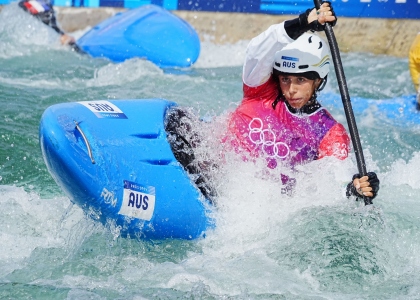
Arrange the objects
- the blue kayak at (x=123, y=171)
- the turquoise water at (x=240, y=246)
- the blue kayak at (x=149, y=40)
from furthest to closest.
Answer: the blue kayak at (x=149, y=40), the blue kayak at (x=123, y=171), the turquoise water at (x=240, y=246)

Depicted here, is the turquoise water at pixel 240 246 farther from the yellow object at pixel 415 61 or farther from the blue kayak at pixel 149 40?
the blue kayak at pixel 149 40

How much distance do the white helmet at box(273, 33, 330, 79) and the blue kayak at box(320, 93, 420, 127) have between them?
9.22ft

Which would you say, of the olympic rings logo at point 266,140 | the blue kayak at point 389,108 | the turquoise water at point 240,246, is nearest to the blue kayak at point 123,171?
the turquoise water at point 240,246

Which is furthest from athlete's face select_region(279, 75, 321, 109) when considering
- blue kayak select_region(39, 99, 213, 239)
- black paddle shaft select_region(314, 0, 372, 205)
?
blue kayak select_region(39, 99, 213, 239)

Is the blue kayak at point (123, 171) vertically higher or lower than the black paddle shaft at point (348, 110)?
lower

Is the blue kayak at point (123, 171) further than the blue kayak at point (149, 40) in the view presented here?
No

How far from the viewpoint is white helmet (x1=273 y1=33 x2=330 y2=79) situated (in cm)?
429

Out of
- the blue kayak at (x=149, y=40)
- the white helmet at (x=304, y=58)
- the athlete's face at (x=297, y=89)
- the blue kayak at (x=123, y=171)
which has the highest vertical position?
the white helmet at (x=304, y=58)

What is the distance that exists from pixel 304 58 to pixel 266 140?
1.66ft

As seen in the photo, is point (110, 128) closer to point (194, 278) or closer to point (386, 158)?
point (194, 278)

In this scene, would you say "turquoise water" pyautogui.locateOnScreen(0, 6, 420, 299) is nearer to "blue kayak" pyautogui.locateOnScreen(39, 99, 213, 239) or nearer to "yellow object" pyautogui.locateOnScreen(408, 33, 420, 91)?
"blue kayak" pyautogui.locateOnScreen(39, 99, 213, 239)

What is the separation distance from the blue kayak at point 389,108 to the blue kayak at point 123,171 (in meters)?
3.42

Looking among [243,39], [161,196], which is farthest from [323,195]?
[243,39]

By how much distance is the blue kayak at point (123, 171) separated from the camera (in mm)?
3857
